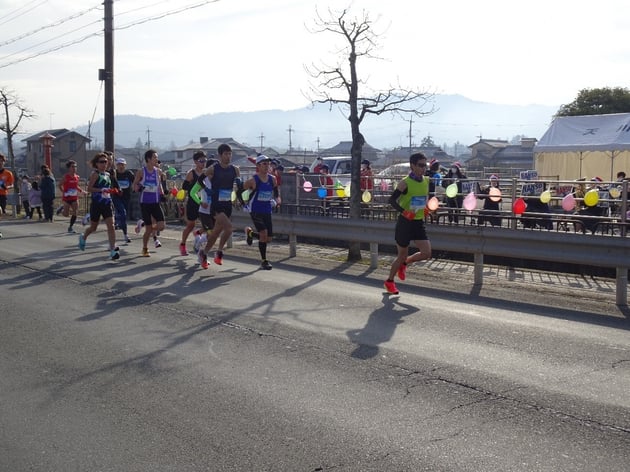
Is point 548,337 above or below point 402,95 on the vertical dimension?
below

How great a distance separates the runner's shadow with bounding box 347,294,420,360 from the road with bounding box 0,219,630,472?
0.11 ft

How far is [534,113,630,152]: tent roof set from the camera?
88.4ft

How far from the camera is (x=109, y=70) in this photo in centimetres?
2494

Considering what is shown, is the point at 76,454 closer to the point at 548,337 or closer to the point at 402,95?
the point at 548,337

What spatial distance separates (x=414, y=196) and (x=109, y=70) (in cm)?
1754

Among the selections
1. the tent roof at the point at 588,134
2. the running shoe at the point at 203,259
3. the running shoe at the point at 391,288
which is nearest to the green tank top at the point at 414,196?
the running shoe at the point at 391,288

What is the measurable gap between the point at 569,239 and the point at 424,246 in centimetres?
202

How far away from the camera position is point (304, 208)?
18.8m

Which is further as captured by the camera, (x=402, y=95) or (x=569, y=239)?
(x=402, y=95)

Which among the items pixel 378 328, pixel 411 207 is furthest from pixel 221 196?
pixel 378 328

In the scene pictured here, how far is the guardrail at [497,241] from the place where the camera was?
10.0m

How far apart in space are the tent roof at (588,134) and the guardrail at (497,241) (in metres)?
16.4

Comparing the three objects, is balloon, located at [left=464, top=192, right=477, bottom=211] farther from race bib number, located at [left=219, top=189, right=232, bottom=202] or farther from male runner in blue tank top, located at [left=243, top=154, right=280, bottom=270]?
race bib number, located at [left=219, top=189, right=232, bottom=202]

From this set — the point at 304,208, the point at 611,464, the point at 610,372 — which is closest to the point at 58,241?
the point at 304,208
